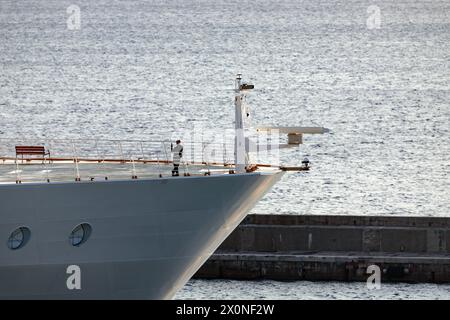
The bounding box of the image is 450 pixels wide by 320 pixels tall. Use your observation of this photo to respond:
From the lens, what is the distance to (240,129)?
46562mm

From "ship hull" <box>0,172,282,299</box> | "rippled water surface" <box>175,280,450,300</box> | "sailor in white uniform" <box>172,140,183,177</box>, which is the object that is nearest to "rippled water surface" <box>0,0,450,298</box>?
"rippled water surface" <box>175,280,450,300</box>

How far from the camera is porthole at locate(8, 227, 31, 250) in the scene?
46.1 metres

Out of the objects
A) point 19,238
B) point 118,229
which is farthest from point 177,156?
point 19,238

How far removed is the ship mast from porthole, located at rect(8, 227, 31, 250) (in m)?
6.19

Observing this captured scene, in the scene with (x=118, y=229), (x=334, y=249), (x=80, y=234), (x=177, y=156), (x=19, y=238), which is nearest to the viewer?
(x=19, y=238)

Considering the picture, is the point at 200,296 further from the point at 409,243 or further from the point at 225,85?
the point at 225,85

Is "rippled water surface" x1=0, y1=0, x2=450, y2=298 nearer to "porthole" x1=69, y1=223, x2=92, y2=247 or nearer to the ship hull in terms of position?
the ship hull

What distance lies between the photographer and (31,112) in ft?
436

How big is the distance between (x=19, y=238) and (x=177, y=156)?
4.87 m

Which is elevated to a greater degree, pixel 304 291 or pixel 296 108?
pixel 296 108

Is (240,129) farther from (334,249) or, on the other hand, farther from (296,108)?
(296,108)

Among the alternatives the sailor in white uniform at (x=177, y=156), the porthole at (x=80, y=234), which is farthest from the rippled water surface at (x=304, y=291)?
the porthole at (x=80, y=234)

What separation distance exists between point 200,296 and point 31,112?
70.4 m
